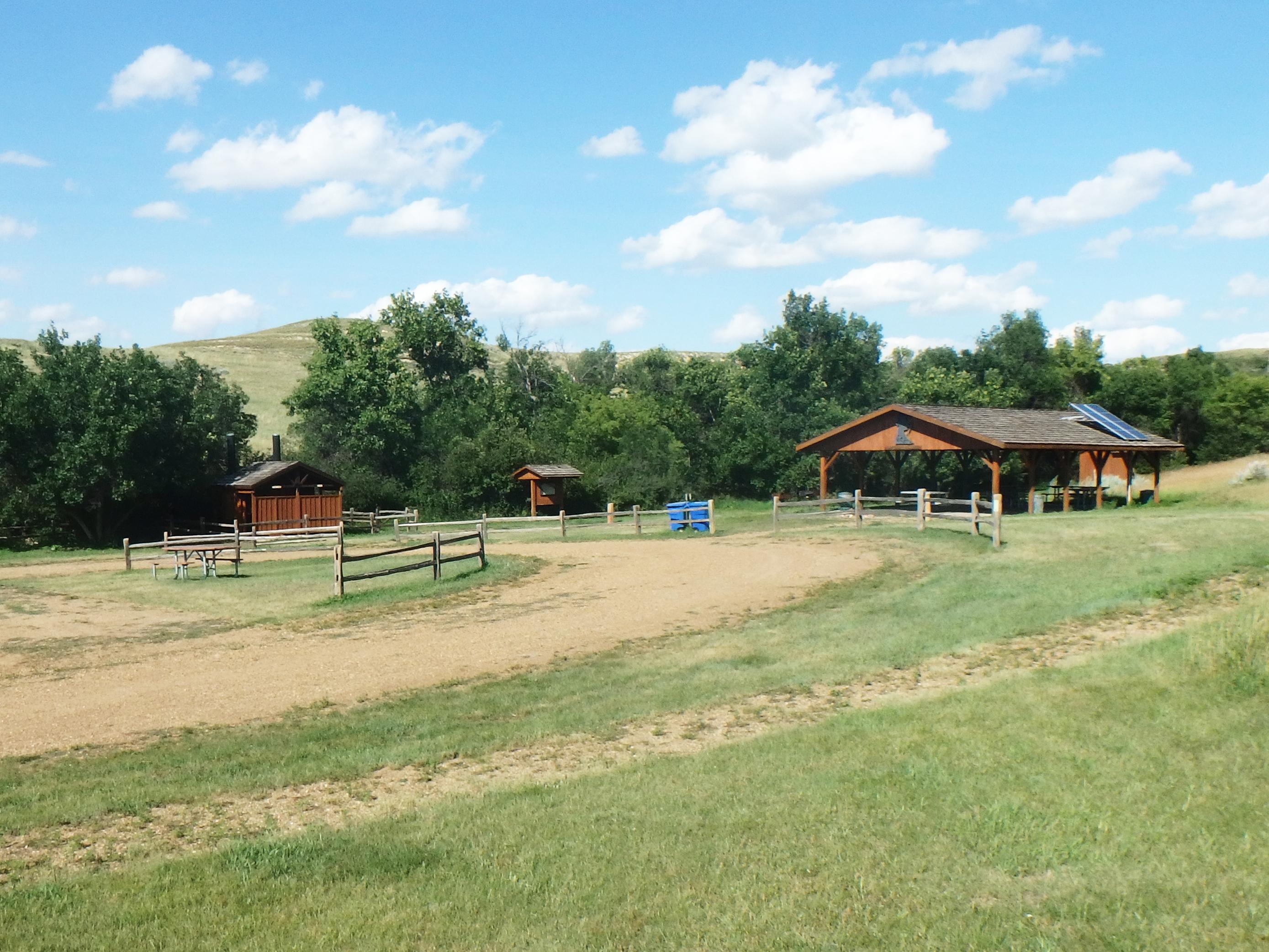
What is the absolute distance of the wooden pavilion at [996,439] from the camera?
33.2 metres

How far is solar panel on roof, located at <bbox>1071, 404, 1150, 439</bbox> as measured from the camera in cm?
3897

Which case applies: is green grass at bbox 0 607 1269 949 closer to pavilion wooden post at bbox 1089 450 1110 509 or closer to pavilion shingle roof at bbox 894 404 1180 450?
pavilion shingle roof at bbox 894 404 1180 450

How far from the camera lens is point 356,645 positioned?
14391 millimetres

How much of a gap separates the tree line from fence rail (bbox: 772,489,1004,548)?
36.6 ft

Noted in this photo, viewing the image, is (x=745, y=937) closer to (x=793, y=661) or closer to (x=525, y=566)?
(x=793, y=661)

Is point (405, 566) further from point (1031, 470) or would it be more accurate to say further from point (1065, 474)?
point (1065, 474)

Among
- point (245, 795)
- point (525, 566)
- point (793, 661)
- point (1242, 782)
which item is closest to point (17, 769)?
point (245, 795)

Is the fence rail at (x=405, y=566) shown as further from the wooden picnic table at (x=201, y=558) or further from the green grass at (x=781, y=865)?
the green grass at (x=781, y=865)

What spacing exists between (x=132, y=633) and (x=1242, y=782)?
15.3 m

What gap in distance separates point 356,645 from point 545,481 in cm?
2925

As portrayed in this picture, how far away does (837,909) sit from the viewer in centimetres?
517

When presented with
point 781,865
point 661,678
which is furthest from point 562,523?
point 781,865

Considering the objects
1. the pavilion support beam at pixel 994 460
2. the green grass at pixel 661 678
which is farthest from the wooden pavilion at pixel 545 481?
the green grass at pixel 661 678

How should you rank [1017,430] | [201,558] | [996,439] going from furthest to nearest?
[1017,430] < [996,439] < [201,558]
